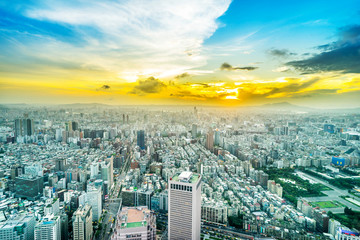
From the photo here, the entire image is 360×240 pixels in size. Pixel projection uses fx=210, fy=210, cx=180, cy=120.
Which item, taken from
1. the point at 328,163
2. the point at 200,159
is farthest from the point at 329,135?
the point at 200,159

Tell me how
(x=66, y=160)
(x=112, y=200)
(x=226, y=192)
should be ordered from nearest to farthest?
(x=112, y=200) < (x=226, y=192) < (x=66, y=160)

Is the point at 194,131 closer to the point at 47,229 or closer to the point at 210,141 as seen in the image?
the point at 210,141

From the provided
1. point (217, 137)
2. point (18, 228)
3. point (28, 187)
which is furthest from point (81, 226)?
point (217, 137)

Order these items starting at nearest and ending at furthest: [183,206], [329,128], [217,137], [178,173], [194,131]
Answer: [183,206] < [178,173] < [329,128] < [217,137] < [194,131]

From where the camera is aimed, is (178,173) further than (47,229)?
Yes

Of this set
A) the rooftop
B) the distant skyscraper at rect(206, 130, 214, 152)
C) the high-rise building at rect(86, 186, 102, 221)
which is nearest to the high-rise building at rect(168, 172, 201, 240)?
the rooftop

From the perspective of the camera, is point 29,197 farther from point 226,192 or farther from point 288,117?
point 288,117
